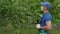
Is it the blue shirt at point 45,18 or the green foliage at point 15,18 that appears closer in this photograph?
the blue shirt at point 45,18

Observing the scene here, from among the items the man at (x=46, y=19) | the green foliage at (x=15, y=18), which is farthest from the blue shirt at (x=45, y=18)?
the green foliage at (x=15, y=18)

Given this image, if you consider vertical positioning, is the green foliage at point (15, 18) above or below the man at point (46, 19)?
below

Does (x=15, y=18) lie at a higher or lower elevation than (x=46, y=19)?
lower

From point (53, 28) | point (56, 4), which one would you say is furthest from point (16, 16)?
point (56, 4)

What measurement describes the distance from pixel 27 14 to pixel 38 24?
4.16m

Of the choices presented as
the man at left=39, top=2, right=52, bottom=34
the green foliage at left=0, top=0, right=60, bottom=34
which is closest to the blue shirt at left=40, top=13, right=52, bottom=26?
the man at left=39, top=2, right=52, bottom=34

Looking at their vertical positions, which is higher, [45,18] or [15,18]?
[45,18]

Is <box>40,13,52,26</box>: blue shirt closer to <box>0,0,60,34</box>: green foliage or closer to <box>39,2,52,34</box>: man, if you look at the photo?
<box>39,2,52,34</box>: man

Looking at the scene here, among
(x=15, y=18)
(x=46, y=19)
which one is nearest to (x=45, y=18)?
(x=46, y=19)

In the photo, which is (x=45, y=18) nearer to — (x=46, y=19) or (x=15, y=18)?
(x=46, y=19)

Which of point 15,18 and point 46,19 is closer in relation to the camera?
point 46,19

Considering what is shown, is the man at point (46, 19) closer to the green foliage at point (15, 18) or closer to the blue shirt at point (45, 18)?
the blue shirt at point (45, 18)

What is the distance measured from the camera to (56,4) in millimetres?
11234

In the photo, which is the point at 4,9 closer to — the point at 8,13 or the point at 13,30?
the point at 8,13
